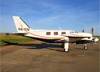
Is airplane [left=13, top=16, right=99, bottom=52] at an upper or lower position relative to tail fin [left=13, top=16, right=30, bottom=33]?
lower

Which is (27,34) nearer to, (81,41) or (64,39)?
(64,39)

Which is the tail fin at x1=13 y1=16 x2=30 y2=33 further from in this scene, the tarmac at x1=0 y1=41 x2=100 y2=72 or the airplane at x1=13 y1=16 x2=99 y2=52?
the tarmac at x1=0 y1=41 x2=100 y2=72

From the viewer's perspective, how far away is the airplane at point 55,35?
11.6 metres

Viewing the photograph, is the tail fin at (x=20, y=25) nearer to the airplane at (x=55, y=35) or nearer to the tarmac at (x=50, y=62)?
the airplane at (x=55, y=35)

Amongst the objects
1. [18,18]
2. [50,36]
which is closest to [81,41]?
[50,36]

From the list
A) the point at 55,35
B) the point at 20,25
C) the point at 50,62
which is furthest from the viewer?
the point at 20,25

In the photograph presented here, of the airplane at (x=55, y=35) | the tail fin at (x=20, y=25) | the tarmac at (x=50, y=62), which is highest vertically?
the tail fin at (x=20, y=25)

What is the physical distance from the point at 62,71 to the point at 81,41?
27.4 ft

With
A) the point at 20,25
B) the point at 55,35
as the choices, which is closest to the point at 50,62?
the point at 55,35

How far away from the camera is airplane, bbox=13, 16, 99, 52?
11.6m

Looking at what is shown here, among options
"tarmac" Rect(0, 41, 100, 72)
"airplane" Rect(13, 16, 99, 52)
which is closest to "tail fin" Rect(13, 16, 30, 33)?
"airplane" Rect(13, 16, 99, 52)

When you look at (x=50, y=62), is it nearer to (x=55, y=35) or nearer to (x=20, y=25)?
(x=55, y=35)

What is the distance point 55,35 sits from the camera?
12875 millimetres

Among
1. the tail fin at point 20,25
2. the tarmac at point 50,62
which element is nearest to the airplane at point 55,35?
the tail fin at point 20,25
